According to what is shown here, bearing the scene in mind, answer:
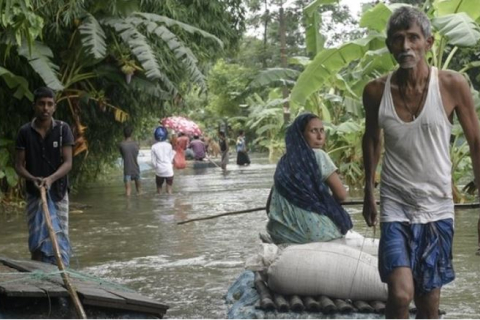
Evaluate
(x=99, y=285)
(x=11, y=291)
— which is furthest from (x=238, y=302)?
(x=11, y=291)

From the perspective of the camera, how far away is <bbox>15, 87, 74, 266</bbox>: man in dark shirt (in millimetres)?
6160

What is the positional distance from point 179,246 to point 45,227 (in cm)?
347

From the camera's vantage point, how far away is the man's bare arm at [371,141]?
13.3 feet

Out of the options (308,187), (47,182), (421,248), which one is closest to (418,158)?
(421,248)

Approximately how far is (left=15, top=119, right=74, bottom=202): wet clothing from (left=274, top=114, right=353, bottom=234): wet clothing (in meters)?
1.73

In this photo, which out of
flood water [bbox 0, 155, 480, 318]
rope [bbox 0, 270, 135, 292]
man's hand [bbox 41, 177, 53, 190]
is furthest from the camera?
flood water [bbox 0, 155, 480, 318]

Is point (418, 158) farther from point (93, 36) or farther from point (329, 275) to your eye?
point (93, 36)

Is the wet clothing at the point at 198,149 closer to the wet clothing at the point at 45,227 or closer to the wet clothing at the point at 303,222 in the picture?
the wet clothing at the point at 45,227

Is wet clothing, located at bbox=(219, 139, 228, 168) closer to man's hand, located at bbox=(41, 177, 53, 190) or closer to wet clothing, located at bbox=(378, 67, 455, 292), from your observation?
man's hand, located at bbox=(41, 177, 53, 190)

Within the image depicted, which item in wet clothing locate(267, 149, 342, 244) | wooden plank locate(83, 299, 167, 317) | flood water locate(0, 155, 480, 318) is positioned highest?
wet clothing locate(267, 149, 342, 244)

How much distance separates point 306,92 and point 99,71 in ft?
14.4

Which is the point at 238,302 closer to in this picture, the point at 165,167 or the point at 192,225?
the point at 192,225

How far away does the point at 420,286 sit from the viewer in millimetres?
3969

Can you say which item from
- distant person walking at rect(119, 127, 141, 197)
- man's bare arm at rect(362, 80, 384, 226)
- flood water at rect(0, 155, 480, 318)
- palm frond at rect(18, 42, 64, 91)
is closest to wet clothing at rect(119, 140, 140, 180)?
distant person walking at rect(119, 127, 141, 197)
